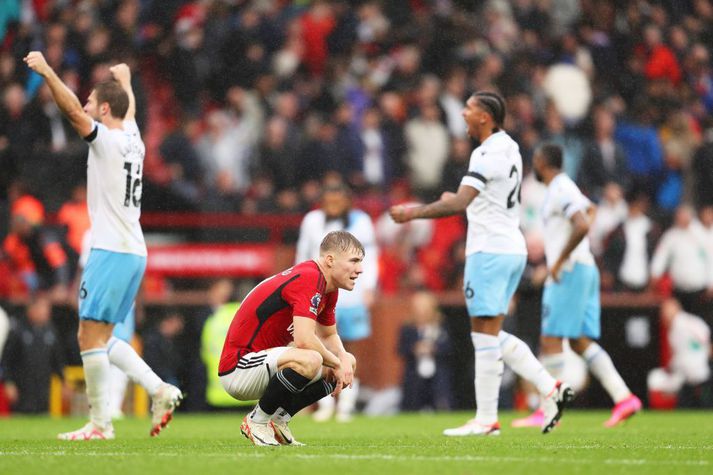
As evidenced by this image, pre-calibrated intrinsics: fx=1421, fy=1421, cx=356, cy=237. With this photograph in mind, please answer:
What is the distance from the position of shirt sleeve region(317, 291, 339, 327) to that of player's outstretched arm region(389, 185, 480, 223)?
1297 millimetres

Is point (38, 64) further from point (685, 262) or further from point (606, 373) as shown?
point (685, 262)

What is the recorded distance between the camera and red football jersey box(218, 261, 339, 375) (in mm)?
8195

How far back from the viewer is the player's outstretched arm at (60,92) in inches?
356

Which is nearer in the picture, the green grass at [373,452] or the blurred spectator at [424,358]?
the green grass at [373,452]

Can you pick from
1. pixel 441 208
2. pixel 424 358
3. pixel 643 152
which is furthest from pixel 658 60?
pixel 441 208

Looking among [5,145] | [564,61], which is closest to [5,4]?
[5,145]

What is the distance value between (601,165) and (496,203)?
937 cm

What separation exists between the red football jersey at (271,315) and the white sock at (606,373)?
4.46 m

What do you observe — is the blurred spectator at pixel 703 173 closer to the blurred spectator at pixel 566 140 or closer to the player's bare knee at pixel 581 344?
the blurred spectator at pixel 566 140

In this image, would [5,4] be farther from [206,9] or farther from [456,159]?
[456,159]

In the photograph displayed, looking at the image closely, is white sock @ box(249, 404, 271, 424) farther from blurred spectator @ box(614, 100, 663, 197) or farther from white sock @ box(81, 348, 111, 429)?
blurred spectator @ box(614, 100, 663, 197)

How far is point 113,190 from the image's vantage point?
9789 millimetres

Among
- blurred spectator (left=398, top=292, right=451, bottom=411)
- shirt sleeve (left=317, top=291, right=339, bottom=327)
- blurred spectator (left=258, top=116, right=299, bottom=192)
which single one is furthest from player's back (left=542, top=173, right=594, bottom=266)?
blurred spectator (left=258, top=116, right=299, bottom=192)

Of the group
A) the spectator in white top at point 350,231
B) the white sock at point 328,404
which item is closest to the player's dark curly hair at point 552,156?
the spectator in white top at point 350,231
